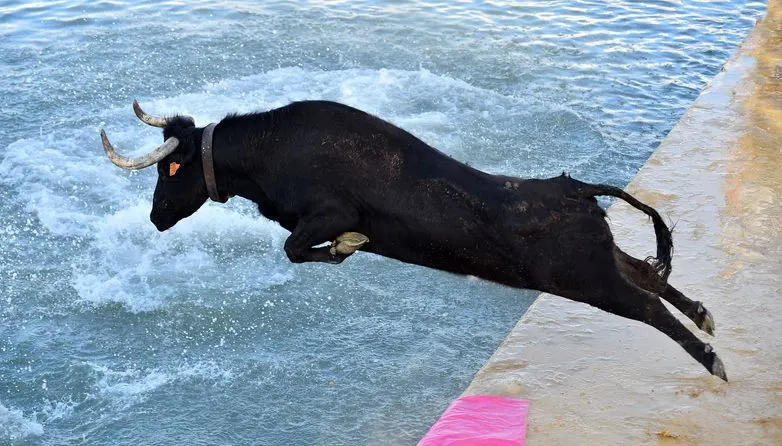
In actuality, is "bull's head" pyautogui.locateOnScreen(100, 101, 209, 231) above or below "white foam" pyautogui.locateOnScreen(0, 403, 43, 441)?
above

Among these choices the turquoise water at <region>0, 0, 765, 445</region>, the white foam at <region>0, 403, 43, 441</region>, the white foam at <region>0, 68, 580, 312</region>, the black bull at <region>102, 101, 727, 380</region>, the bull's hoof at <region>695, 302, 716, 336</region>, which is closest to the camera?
the black bull at <region>102, 101, 727, 380</region>

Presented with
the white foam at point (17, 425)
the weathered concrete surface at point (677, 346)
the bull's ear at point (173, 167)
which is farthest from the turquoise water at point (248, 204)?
the bull's ear at point (173, 167)

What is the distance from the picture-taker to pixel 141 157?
17.3 feet

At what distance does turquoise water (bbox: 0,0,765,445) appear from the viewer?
20.4 feet

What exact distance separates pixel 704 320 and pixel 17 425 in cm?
416

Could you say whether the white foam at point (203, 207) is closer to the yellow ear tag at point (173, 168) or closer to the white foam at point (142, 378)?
the white foam at point (142, 378)

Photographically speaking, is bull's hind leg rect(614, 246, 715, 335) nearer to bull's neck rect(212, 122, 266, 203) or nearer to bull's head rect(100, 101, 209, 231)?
bull's neck rect(212, 122, 266, 203)

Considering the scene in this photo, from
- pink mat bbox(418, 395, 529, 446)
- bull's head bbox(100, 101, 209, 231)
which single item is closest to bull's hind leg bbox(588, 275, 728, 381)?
pink mat bbox(418, 395, 529, 446)

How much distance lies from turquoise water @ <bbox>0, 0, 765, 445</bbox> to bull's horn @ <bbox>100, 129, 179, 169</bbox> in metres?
1.73

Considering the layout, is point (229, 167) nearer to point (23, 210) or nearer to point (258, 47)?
point (23, 210)

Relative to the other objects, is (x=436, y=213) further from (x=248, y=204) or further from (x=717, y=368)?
(x=248, y=204)

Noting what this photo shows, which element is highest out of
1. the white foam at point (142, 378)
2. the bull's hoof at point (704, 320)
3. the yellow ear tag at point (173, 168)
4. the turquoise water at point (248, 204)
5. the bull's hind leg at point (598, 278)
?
the yellow ear tag at point (173, 168)

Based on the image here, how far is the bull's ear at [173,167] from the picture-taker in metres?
5.53

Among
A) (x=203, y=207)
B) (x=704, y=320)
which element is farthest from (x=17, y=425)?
(x=704, y=320)
